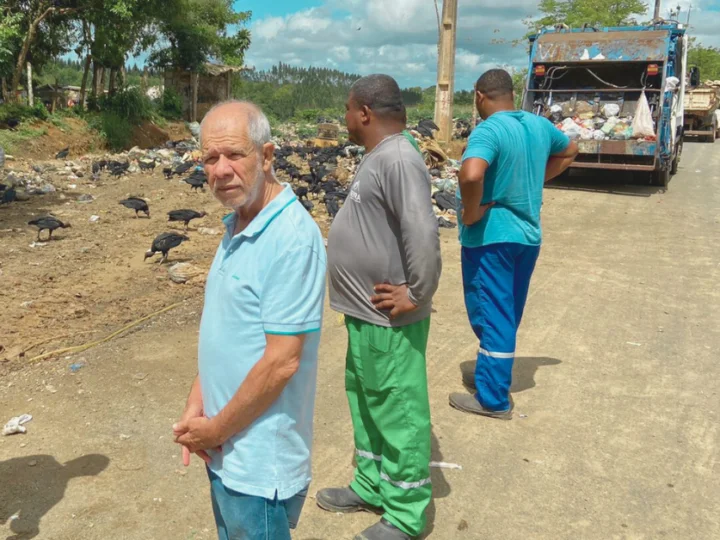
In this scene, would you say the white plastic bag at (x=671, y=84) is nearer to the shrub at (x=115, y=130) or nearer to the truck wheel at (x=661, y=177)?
the truck wheel at (x=661, y=177)

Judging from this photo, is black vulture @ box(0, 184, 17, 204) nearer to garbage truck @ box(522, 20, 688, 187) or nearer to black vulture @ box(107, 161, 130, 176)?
black vulture @ box(107, 161, 130, 176)

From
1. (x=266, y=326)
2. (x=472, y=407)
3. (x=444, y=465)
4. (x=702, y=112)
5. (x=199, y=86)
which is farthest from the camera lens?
(x=199, y=86)

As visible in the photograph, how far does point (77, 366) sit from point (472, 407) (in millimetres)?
2699

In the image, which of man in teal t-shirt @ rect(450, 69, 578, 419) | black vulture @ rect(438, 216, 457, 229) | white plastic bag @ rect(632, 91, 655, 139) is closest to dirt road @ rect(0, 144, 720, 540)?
man in teal t-shirt @ rect(450, 69, 578, 419)

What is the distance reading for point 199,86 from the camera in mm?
29016

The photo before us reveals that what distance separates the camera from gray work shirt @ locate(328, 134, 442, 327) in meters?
2.43

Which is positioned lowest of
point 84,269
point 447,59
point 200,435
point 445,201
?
point 84,269

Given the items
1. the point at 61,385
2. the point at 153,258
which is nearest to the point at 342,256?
the point at 61,385

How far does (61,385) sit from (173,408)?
878 mm

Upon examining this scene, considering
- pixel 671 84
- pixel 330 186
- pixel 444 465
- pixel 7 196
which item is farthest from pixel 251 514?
pixel 671 84

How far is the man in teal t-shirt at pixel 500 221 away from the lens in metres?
3.45

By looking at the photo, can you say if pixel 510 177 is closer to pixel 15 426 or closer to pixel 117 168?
pixel 15 426

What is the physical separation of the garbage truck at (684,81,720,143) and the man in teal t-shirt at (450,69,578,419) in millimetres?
21482

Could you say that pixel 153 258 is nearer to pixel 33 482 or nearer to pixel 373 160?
pixel 33 482
